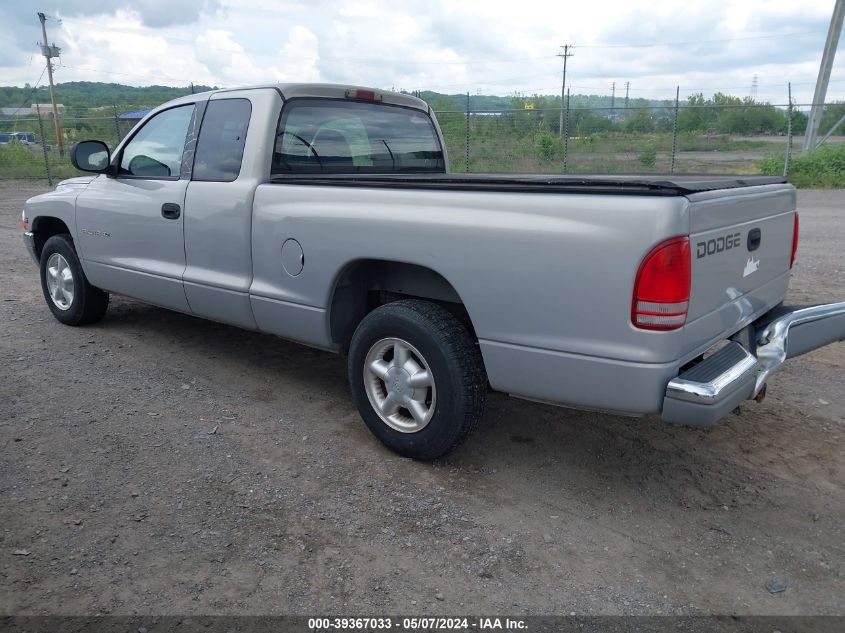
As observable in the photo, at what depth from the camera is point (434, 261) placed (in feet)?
10.6

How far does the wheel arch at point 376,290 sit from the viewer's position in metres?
3.57

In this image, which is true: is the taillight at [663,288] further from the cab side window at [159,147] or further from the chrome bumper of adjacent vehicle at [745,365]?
the cab side window at [159,147]

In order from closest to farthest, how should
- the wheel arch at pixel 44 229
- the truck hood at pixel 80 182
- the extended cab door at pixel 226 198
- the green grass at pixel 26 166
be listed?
the extended cab door at pixel 226 198, the truck hood at pixel 80 182, the wheel arch at pixel 44 229, the green grass at pixel 26 166

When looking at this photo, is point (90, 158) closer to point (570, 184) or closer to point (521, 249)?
point (521, 249)

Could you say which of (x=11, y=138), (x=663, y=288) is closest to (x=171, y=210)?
(x=663, y=288)

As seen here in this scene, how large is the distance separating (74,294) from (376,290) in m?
3.19

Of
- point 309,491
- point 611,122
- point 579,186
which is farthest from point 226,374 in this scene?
point 611,122

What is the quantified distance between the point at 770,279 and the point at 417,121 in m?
2.86

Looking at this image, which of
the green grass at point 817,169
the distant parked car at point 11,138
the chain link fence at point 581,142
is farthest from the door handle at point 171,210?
the distant parked car at point 11,138

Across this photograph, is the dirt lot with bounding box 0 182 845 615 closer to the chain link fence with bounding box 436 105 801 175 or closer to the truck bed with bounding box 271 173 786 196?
the truck bed with bounding box 271 173 786 196

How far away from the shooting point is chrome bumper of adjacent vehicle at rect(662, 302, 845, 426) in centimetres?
270

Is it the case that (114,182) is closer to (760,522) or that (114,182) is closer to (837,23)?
(760,522)

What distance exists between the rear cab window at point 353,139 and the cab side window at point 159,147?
88 centimetres

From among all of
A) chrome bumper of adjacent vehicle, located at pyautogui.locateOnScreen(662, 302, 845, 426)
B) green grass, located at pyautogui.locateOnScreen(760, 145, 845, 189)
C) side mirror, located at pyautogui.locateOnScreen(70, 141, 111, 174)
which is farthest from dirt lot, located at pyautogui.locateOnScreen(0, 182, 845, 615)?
green grass, located at pyautogui.locateOnScreen(760, 145, 845, 189)
